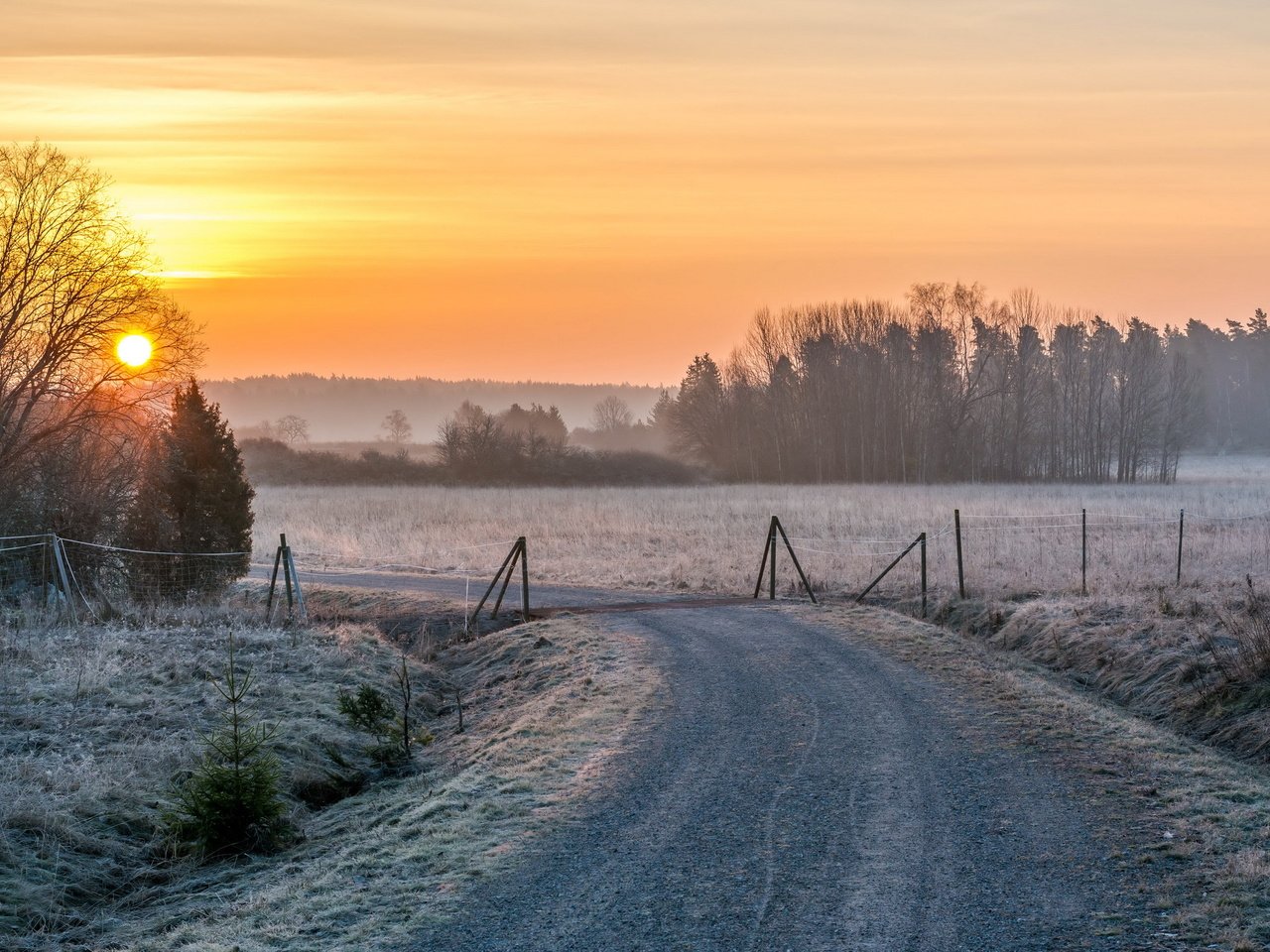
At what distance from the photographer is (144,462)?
77.7ft

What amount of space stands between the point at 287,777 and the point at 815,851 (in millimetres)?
6155

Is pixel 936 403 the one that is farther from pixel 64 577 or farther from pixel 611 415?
pixel 611 415

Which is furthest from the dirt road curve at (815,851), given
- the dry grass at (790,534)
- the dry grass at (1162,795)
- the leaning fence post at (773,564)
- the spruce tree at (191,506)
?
the spruce tree at (191,506)

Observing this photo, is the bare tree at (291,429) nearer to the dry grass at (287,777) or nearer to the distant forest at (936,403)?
the distant forest at (936,403)

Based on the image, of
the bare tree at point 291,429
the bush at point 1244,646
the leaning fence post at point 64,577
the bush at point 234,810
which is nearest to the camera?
the bush at point 234,810

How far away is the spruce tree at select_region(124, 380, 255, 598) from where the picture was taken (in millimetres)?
23344

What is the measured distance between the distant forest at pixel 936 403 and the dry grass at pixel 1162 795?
66.0 m

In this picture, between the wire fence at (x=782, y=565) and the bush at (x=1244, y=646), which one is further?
the wire fence at (x=782, y=565)

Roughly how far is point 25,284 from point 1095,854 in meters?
25.0

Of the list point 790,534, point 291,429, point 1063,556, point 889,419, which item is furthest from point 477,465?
point 291,429

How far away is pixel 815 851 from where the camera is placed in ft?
25.3

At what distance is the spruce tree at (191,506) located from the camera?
23344 mm

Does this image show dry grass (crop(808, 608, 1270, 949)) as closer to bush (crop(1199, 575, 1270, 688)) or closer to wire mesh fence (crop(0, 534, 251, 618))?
bush (crop(1199, 575, 1270, 688))

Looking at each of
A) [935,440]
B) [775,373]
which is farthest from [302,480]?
[935,440]
